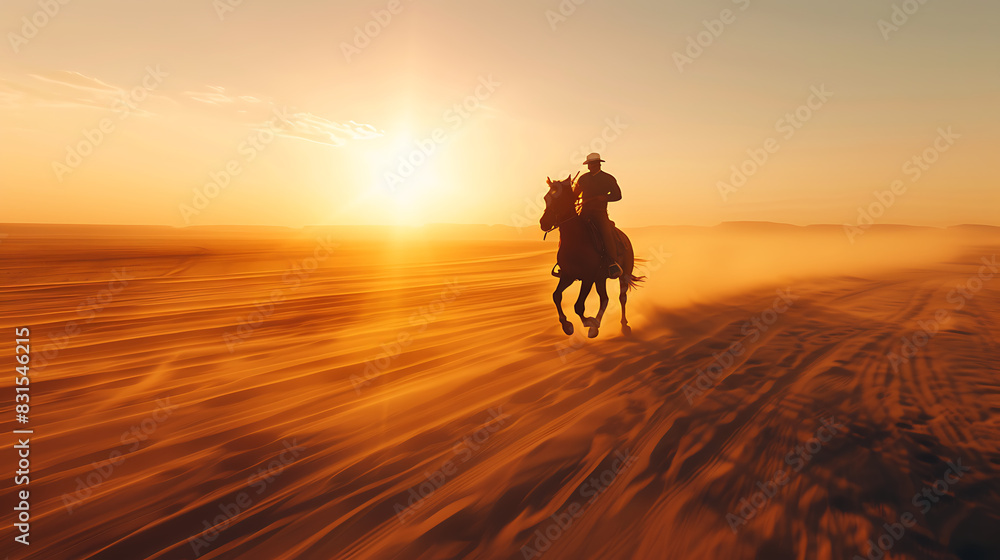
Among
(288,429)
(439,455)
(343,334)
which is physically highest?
(343,334)

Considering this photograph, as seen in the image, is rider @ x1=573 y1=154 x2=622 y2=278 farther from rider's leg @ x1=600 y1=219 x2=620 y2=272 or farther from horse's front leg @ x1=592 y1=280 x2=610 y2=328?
horse's front leg @ x1=592 y1=280 x2=610 y2=328

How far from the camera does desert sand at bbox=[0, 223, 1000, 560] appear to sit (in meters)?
2.65

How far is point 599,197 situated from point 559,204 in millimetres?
712

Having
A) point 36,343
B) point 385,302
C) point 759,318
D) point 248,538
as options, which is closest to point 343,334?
point 385,302

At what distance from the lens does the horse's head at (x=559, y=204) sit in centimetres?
739

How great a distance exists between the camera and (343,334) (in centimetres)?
807

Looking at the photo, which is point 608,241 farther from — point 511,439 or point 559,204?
point 511,439

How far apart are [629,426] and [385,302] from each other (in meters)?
8.90

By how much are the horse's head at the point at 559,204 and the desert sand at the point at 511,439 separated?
2.10 meters

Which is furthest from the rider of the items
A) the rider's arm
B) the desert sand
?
the desert sand

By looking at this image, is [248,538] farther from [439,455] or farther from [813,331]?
[813,331]

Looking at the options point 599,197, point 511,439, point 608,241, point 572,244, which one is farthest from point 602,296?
point 511,439

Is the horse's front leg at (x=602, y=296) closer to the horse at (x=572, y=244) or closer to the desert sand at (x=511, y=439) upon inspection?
the horse at (x=572, y=244)

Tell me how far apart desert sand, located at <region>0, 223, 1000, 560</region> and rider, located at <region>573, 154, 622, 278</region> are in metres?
1.56
